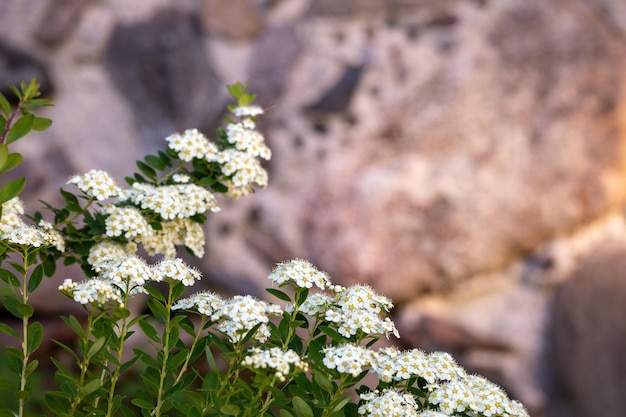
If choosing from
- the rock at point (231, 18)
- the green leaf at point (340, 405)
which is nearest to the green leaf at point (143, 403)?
the green leaf at point (340, 405)

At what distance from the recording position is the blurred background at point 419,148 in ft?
7.30

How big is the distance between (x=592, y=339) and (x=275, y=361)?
1.46 metres

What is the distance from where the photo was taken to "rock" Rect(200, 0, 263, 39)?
2322 millimetres

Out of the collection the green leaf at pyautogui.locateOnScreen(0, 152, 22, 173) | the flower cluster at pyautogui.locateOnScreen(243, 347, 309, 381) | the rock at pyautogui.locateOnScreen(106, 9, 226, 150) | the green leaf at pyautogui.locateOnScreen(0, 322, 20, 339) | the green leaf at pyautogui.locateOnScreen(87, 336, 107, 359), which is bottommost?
the flower cluster at pyautogui.locateOnScreen(243, 347, 309, 381)

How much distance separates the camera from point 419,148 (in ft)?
7.38

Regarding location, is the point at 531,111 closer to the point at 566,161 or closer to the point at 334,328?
the point at 566,161

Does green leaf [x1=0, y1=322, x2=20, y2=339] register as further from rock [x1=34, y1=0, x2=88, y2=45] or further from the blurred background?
rock [x1=34, y1=0, x2=88, y2=45]

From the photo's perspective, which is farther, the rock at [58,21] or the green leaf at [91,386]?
the rock at [58,21]

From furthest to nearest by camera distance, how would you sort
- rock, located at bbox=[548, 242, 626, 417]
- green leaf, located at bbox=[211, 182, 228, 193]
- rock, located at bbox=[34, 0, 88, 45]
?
1. rock, located at bbox=[34, 0, 88, 45]
2. rock, located at bbox=[548, 242, 626, 417]
3. green leaf, located at bbox=[211, 182, 228, 193]

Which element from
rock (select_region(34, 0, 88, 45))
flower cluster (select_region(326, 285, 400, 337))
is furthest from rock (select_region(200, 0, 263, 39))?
flower cluster (select_region(326, 285, 400, 337))

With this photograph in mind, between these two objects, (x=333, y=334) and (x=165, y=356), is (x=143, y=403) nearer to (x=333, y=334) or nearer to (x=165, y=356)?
(x=165, y=356)

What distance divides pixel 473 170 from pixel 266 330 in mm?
1303

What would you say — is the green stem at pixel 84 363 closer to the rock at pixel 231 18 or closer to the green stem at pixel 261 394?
the green stem at pixel 261 394

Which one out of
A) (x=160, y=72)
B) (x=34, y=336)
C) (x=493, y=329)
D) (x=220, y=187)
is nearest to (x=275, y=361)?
(x=34, y=336)
